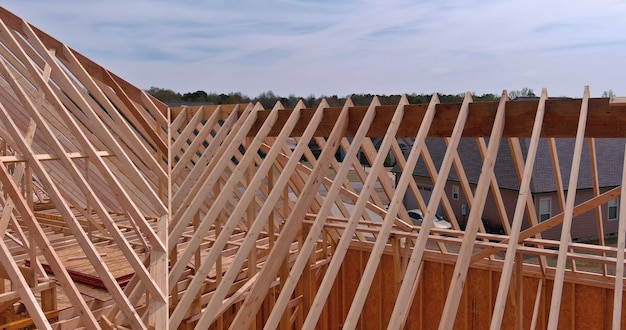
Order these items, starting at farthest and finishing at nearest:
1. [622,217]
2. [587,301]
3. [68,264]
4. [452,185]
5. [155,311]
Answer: [452,185] → [68,264] → [587,301] → [155,311] → [622,217]

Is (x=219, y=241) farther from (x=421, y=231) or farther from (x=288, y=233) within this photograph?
(x=421, y=231)

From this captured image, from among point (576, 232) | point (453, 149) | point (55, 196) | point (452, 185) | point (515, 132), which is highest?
point (452, 185)

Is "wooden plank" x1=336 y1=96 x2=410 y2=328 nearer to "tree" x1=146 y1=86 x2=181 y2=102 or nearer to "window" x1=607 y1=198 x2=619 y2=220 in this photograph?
"window" x1=607 y1=198 x2=619 y2=220

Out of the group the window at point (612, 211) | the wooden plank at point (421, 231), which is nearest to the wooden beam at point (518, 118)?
the wooden plank at point (421, 231)

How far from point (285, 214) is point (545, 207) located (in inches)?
539

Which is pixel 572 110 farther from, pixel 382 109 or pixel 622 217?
pixel 382 109

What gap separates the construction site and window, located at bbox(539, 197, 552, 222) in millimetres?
11445

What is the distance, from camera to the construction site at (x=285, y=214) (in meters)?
4.77

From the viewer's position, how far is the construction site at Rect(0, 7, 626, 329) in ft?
15.7

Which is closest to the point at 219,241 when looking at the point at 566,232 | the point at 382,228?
the point at 382,228

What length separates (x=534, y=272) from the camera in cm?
811

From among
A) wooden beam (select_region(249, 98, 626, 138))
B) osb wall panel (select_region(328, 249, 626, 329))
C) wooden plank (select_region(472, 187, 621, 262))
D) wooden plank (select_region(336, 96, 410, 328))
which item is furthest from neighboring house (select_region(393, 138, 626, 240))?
wooden plank (select_region(336, 96, 410, 328))

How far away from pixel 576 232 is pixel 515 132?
15061mm

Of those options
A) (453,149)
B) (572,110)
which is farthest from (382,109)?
(572,110)
